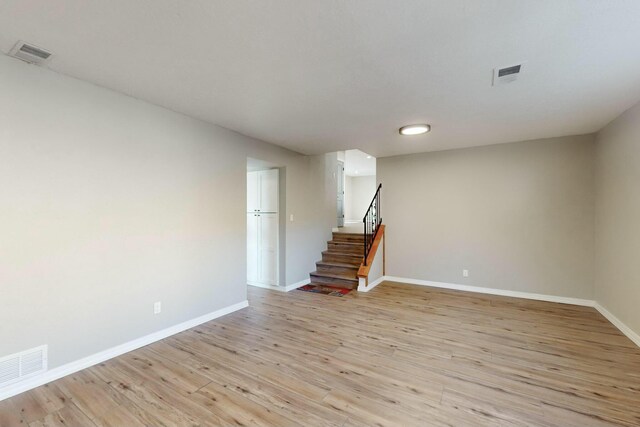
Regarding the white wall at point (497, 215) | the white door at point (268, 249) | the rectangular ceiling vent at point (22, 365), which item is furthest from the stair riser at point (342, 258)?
the rectangular ceiling vent at point (22, 365)

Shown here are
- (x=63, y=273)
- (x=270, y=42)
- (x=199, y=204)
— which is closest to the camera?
(x=270, y=42)

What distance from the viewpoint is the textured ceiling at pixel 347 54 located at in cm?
162

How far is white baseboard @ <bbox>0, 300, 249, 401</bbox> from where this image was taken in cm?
210

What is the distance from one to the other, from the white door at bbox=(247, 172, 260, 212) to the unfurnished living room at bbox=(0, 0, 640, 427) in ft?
3.10

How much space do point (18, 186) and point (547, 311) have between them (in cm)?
590

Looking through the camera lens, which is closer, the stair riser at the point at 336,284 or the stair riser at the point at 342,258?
the stair riser at the point at 336,284

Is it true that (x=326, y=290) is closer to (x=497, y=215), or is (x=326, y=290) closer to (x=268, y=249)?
(x=268, y=249)

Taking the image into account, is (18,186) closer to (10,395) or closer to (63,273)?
(63,273)

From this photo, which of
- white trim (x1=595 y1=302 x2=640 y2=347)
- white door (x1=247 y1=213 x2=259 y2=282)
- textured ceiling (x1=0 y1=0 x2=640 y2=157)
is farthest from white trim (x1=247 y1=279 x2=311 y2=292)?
white trim (x1=595 y1=302 x2=640 y2=347)

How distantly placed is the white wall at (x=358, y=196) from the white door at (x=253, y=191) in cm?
659

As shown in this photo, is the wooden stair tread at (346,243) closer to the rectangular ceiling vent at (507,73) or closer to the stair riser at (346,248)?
the stair riser at (346,248)

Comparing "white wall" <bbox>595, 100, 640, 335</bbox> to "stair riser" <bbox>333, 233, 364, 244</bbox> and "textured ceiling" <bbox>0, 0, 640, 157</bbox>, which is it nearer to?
"textured ceiling" <bbox>0, 0, 640, 157</bbox>

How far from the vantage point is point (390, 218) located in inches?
223

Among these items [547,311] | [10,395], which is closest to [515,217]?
[547,311]
